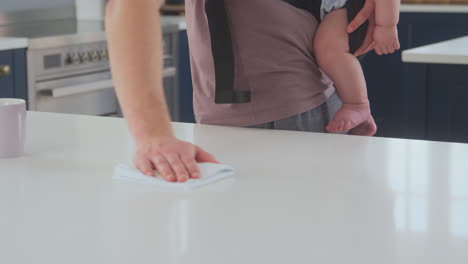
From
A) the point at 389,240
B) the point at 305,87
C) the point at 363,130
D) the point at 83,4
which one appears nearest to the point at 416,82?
the point at 363,130

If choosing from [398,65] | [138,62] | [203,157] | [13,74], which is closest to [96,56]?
[13,74]

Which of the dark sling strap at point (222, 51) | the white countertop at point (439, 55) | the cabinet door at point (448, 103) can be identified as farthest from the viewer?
the cabinet door at point (448, 103)

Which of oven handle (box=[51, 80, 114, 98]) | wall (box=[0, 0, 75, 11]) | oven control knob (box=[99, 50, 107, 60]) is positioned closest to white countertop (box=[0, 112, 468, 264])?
oven handle (box=[51, 80, 114, 98])

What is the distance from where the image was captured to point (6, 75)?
304cm

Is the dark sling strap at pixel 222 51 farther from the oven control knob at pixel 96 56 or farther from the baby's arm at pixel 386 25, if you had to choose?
the oven control knob at pixel 96 56

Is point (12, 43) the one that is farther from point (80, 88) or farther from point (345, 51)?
point (345, 51)

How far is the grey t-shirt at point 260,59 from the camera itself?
151 cm

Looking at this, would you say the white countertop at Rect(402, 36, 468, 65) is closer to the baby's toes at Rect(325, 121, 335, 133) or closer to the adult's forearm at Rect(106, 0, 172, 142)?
the baby's toes at Rect(325, 121, 335, 133)

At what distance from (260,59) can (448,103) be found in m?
1.69

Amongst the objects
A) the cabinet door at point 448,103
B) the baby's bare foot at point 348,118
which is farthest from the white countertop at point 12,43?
the baby's bare foot at point 348,118

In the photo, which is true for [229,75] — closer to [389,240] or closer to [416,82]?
[389,240]

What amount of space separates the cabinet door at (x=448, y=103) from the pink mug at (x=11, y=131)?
1.95 metres

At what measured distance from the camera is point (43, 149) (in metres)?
1.31

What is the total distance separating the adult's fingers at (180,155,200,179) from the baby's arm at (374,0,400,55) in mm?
676
